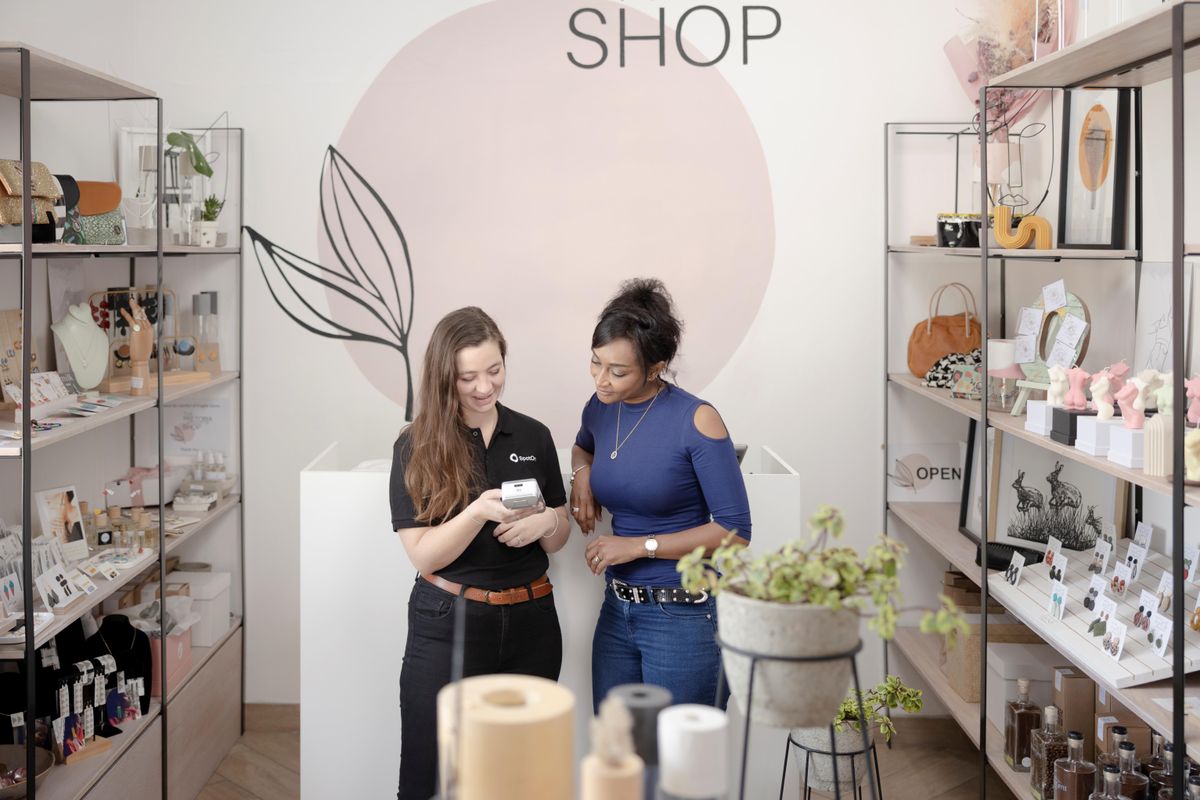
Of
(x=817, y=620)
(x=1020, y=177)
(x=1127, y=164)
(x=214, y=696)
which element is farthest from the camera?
(x=214, y=696)

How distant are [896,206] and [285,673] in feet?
8.86

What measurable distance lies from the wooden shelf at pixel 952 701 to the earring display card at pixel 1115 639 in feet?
1.73

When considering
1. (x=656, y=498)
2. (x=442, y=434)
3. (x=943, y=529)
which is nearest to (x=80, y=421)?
(x=442, y=434)

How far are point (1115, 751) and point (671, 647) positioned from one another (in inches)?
41.7

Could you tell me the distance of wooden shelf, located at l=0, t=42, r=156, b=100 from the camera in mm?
2430

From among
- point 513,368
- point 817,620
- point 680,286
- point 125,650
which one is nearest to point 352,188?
point 513,368

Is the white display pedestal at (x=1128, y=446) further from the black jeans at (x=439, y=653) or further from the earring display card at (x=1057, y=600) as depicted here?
the black jeans at (x=439, y=653)

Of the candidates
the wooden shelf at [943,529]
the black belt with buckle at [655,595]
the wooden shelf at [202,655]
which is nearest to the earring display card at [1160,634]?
the wooden shelf at [943,529]

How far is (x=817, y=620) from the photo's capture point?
137 centimetres

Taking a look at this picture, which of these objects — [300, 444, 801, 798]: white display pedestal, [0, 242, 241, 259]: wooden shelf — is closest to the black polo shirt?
[300, 444, 801, 798]: white display pedestal

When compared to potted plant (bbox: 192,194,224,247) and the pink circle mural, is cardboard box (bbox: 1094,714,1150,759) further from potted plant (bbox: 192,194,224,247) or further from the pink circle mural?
potted plant (bbox: 192,194,224,247)

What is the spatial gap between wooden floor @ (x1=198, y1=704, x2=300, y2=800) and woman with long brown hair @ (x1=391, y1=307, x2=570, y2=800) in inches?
47.9

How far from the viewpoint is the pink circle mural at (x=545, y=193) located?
12.4ft

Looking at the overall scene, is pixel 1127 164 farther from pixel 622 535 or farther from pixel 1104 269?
pixel 622 535
